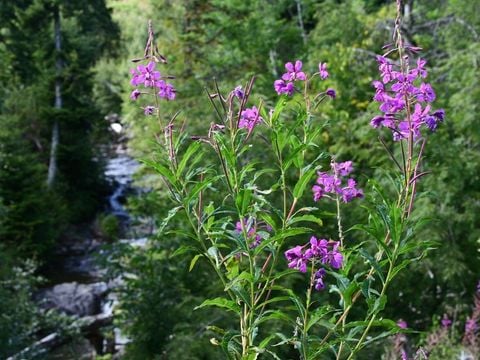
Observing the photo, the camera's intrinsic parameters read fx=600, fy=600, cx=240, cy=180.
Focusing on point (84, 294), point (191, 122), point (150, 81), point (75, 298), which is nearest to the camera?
point (150, 81)

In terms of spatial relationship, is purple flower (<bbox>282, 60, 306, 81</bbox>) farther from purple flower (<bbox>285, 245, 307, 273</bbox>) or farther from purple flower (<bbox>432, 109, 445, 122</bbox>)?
purple flower (<bbox>285, 245, 307, 273</bbox>)

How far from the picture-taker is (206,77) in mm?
13000

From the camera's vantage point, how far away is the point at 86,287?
40.6 feet

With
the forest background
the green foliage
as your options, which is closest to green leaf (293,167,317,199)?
the forest background

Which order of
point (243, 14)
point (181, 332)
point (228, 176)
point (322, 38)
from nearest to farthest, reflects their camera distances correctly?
point (228, 176) < point (181, 332) < point (322, 38) < point (243, 14)

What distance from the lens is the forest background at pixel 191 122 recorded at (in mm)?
6750

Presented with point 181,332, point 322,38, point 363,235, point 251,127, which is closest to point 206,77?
point 322,38

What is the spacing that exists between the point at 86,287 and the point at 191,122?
552 cm

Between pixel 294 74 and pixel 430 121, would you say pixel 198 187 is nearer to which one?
pixel 294 74

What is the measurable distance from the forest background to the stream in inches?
18.3

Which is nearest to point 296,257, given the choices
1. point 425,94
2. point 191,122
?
point 425,94

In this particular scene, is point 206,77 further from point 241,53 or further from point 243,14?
point 243,14

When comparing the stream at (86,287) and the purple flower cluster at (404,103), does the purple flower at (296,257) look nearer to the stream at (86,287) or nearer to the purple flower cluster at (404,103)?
the purple flower cluster at (404,103)

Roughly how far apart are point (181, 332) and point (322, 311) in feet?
14.8
